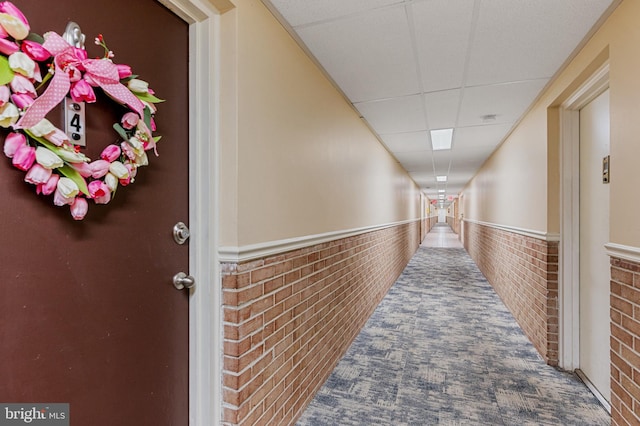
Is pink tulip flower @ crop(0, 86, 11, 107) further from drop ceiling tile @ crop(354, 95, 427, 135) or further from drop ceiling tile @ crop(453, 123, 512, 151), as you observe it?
drop ceiling tile @ crop(453, 123, 512, 151)

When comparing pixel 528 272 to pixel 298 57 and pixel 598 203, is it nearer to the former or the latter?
pixel 598 203

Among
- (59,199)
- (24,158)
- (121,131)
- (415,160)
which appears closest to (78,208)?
(59,199)

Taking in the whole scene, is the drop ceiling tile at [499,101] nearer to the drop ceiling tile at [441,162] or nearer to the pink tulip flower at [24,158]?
the drop ceiling tile at [441,162]

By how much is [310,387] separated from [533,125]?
10.4ft

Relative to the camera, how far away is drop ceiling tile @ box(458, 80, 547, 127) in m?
2.62

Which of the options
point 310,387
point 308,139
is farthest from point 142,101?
point 310,387

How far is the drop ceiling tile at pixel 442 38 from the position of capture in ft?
5.36

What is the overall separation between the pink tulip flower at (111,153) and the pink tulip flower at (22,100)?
221 mm

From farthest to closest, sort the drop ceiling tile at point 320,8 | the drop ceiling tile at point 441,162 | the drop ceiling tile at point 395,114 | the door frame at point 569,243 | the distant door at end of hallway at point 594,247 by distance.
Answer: the drop ceiling tile at point 441,162 < the drop ceiling tile at point 395,114 < the door frame at point 569,243 < the distant door at end of hallway at point 594,247 < the drop ceiling tile at point 320,8

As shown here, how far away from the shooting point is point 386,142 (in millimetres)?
4570

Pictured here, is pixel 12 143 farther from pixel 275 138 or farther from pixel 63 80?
pixel 275 138

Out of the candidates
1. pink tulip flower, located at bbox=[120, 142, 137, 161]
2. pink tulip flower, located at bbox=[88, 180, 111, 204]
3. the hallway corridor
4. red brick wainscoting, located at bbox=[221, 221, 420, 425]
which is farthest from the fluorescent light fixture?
pink tulip flower, located at bbox=[88, 180, 111, 204]

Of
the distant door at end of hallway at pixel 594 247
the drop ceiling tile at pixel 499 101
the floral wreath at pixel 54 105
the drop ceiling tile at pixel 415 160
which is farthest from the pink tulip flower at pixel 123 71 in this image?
the drop ceiling tile at pixel 415 160

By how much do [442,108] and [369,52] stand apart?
4.47 feet
